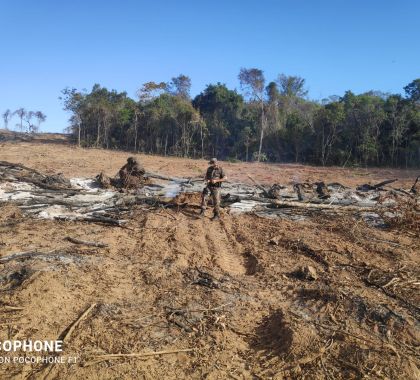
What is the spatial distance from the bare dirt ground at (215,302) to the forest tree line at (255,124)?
69.9 feet

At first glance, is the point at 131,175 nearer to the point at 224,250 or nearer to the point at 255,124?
the point at 224,250

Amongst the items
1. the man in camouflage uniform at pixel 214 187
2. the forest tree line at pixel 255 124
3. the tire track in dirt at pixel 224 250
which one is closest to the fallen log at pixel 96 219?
the tire track in dirt at pixel 224 250

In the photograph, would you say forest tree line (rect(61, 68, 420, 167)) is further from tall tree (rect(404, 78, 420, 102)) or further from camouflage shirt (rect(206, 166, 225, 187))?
camouflage shirt (rect(206, 166, 225, 187))

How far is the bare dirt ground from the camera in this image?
12.9ft

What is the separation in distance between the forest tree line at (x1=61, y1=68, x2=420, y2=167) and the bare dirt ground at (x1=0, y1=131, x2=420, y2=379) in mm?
21296

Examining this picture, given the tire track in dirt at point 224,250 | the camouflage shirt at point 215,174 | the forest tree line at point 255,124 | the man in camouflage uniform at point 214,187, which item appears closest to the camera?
the tire track in dirt at point 224,250

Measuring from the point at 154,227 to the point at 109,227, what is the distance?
97cm

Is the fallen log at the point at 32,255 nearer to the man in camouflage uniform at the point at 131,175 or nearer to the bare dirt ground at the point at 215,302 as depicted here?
the bare dirt ground at the point at 215,302

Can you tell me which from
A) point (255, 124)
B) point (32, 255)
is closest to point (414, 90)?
point (255, 124)

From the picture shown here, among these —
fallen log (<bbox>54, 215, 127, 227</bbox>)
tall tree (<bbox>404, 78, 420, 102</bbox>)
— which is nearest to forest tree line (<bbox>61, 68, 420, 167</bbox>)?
tall tree (<bbox>404, 78, 420, 102</bbox>)

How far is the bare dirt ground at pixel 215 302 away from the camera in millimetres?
3941

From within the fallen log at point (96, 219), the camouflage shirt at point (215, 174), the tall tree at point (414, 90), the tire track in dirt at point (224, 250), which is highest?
the tall tree at point (414, 90)

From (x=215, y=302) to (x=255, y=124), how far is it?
30.1m

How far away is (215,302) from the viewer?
5.18 meters
